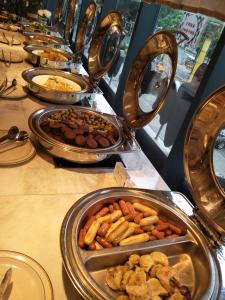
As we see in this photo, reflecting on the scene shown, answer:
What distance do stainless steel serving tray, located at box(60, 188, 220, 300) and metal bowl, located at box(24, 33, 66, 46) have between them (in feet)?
7.87

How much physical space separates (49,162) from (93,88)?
3.02ft

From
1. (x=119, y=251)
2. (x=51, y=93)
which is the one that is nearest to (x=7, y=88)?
(x=51, y=93)

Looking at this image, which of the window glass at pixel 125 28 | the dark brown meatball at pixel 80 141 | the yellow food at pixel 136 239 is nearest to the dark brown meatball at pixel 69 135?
the dark brown meatball at pixel 80 141

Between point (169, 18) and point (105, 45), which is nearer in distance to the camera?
point (105, 45)

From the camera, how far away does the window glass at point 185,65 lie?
8.44 feet

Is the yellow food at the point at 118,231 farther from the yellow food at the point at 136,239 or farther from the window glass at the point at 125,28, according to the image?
the window glass at the point at 125,28

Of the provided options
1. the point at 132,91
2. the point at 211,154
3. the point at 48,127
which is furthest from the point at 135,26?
the point at 211,154

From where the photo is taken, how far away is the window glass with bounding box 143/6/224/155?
257 centimetres

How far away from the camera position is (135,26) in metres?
3.43

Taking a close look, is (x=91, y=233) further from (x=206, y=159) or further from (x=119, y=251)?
(x=206, y=159)

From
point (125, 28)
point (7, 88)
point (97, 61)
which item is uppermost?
point (125, 28)

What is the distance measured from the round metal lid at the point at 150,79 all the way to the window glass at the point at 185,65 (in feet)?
3.41

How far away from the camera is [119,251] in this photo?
0.79 metres

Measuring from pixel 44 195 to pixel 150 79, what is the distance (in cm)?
82
